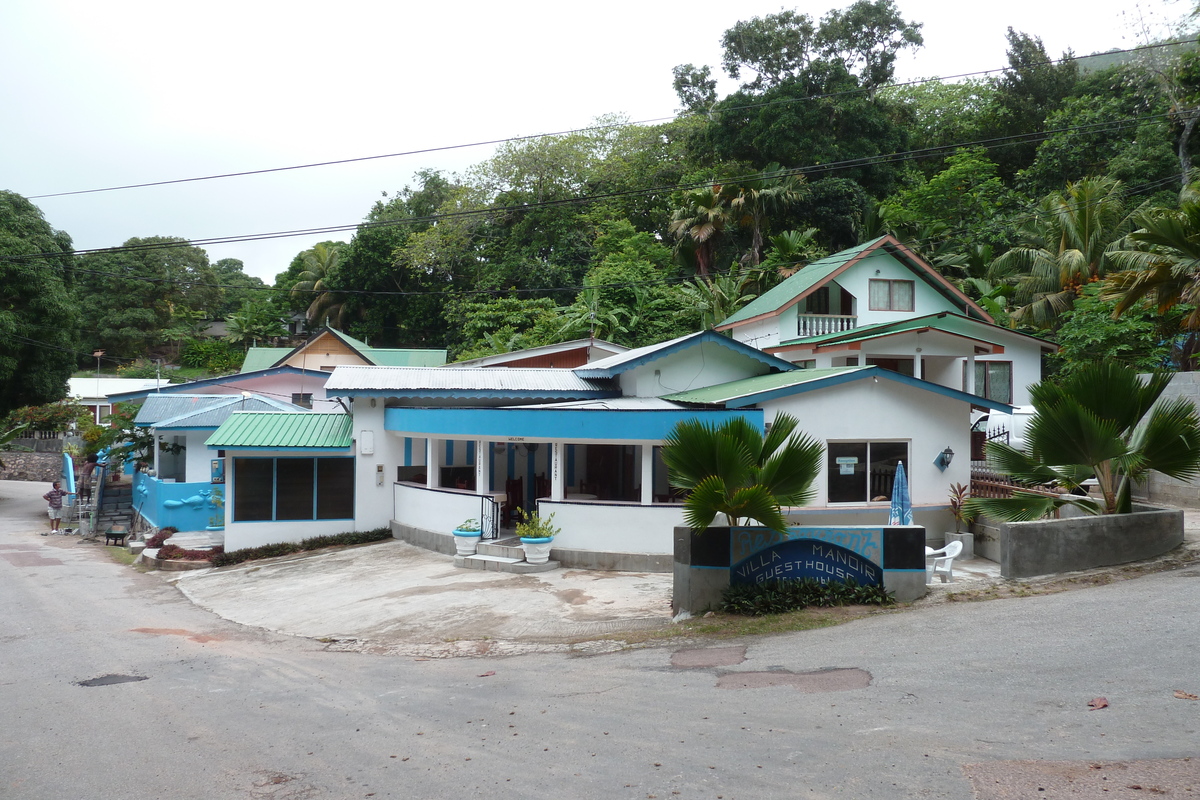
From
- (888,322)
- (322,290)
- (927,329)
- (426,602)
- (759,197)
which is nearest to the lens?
(426,602)

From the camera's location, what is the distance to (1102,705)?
6750 mm

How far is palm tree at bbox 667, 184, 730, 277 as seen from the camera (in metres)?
38.5

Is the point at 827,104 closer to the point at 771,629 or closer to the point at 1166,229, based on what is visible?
the point at 1166,229

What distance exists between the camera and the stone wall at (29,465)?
4650 centimetres

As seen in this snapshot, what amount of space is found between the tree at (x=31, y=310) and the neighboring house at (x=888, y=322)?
88.0 ft

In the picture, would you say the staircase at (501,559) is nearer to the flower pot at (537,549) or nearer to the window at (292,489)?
the flower pot at (537,549)

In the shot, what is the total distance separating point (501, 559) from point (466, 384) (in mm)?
4687

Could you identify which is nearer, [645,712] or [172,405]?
[645,712]

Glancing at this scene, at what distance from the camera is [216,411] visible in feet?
83.0

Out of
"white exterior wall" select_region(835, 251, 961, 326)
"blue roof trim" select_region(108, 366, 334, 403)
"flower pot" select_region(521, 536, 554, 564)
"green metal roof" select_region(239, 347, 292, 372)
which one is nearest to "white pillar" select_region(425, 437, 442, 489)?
"flower pot" select_region(521, 536, 554, 564)

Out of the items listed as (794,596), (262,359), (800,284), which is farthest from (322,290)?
(794,596)

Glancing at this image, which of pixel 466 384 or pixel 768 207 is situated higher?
pixel 768 207

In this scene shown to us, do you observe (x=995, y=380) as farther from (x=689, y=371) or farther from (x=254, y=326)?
(x=254, y=326)

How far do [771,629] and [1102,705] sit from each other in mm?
4146
